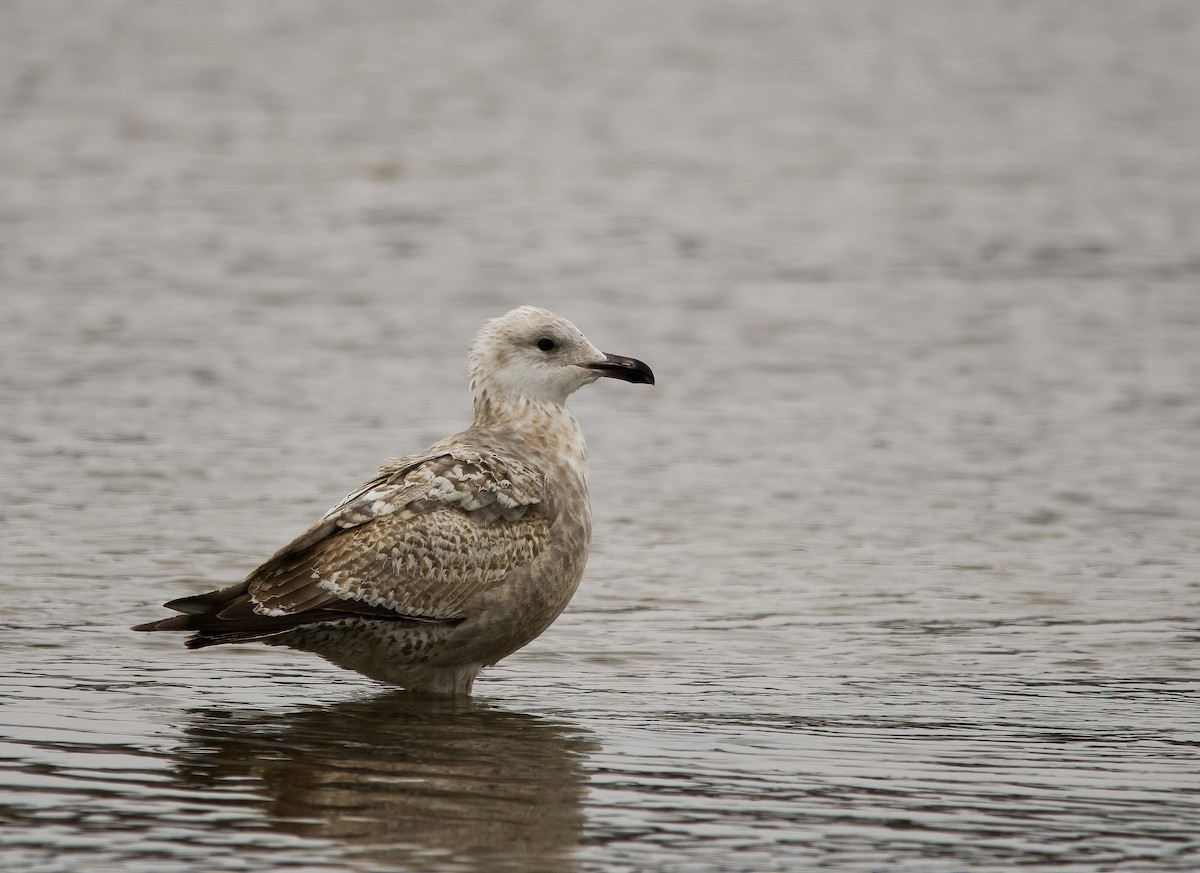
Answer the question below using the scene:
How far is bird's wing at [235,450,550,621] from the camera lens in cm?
745

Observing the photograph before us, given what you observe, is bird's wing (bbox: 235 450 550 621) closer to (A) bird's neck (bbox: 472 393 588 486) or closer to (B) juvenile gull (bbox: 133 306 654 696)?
(B) juvenile gull (bbox: 133 306 654 696)

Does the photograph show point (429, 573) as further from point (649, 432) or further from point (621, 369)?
point (649, 432)

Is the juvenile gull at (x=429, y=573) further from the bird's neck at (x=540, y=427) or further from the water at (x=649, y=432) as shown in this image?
the water at (x=649, y=432)

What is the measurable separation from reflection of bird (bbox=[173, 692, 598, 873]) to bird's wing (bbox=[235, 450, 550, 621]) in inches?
16.7

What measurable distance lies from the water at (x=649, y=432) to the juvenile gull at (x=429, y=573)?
0.28m

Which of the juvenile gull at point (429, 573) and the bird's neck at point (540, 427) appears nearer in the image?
the juvenile gull at point (429, 573)

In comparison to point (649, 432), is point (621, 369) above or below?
above

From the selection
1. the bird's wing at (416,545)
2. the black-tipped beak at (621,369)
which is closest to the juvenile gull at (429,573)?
→ the bird's wing at (416,545)

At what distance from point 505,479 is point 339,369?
6151mm

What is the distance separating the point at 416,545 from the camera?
7570 mm

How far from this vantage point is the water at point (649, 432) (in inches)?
255

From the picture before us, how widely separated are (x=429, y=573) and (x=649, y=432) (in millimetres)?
5336

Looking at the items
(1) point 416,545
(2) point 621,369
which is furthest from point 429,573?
(2) point 621,369

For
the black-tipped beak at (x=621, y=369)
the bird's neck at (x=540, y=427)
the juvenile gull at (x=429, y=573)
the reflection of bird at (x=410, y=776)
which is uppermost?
the black-tipped beak at (x=621, y=369)
